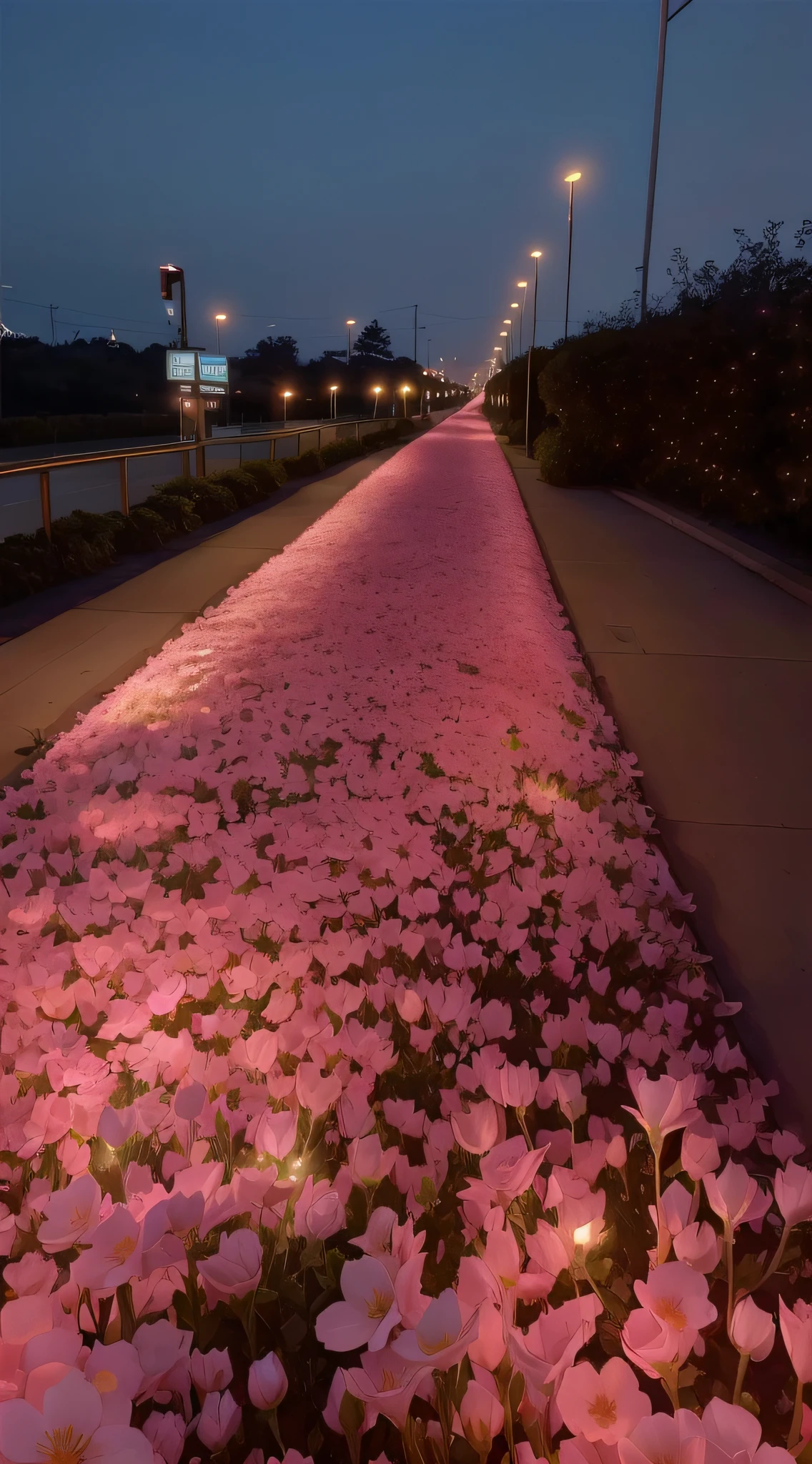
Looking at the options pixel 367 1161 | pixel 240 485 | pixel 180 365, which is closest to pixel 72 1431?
pixel 367 1161

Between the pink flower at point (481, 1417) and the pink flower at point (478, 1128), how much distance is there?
36 cm

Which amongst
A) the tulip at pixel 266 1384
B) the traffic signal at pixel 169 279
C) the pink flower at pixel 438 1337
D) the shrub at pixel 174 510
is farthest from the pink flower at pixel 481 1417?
the traffic signal at pixel 169 279

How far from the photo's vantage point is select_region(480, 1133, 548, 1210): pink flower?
1.30 metres

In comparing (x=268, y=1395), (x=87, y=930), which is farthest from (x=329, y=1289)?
(x=87, y=930)

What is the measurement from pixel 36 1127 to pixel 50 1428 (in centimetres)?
87

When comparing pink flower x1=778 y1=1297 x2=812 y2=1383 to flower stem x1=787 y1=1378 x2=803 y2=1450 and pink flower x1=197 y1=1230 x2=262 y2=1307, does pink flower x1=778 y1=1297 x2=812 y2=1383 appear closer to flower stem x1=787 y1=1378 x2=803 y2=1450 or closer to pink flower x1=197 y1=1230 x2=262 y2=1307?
flower stem x1=787 y1=1378 x2=803 y2=1450

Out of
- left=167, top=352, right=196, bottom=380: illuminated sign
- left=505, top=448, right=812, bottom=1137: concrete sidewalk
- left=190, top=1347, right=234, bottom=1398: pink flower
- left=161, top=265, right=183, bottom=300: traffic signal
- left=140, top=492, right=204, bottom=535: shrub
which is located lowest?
left=505, top=448, right=812, bottom=1137: concrete sidewalk

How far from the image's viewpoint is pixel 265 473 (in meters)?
18.1

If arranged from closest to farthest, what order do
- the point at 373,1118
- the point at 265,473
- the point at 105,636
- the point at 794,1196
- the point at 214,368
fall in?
the point at 794,1196 → the point at 373,1118 → the point at 105,636 → the point at 265,473 → the point at 214,368

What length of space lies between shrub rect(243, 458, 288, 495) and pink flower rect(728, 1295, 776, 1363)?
56.9 feet

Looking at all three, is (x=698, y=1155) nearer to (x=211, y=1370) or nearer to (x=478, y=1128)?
(x=478, y=1128)

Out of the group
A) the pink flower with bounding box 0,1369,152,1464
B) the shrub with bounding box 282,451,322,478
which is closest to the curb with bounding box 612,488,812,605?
the pink flower with bounding box 0,1369,152,1464

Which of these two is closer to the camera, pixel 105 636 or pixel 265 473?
pixel 105 636

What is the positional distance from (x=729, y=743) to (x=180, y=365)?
72.1 ft
